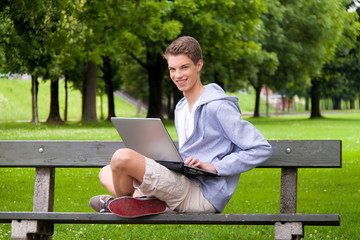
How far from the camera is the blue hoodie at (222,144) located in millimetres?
3777

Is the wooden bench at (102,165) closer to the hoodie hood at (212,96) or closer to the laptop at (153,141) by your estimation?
the laptop at (153,141)

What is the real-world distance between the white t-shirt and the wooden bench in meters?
0.50

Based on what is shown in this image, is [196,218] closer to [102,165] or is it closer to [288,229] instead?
[288,229]

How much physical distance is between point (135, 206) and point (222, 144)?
679 mm

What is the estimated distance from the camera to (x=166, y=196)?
3748 millimetres

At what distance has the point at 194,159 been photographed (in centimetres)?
373

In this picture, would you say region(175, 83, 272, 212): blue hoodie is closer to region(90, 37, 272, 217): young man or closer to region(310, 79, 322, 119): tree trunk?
region(90, 37, 272, 217): young man

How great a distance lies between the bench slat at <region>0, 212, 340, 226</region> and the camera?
3676 mm

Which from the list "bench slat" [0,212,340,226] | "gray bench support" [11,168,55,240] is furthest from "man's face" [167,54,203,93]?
"gray bench support" [11,168,55,240]

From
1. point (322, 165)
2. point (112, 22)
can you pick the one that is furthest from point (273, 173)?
point (112, 22)

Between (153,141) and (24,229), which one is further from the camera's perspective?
(24,229)

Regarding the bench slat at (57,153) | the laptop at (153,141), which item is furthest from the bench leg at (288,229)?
the bench slat at (57,153)

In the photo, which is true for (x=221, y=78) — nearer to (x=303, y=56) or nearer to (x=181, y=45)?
(x=303, y=56)

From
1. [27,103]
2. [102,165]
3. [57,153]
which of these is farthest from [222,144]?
[27,103]
